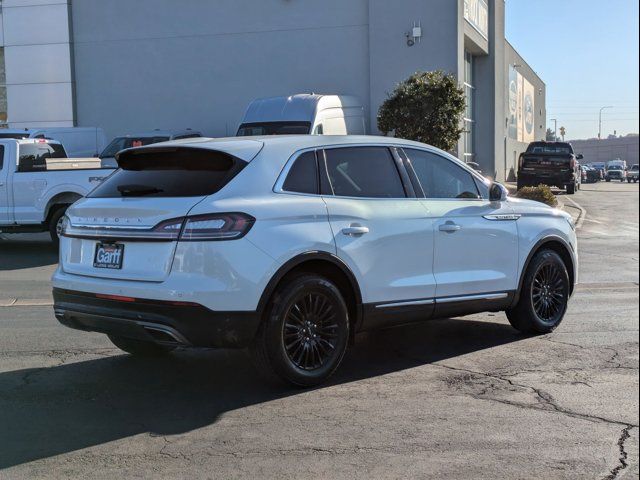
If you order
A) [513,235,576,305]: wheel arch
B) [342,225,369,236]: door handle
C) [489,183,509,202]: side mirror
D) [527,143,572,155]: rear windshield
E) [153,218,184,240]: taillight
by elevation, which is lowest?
[513,235,576,305]: wheel arch

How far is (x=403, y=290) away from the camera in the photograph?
6.13 meters

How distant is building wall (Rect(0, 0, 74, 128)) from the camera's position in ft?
103

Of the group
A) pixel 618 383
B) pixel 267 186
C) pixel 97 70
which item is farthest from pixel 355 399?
pixel 97 70

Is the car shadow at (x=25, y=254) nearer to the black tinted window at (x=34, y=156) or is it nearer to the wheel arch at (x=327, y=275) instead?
the black tinted window at (x=34, y=156)

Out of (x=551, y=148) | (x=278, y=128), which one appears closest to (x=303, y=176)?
(x=278, y=128)

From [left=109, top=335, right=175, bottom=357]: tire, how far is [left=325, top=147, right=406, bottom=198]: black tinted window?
2.05 meters

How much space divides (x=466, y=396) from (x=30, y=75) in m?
30.4

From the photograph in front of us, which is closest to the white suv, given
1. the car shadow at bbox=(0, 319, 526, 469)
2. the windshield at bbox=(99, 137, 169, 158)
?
the car shadow at bbox=(0, 319, 526, 469)

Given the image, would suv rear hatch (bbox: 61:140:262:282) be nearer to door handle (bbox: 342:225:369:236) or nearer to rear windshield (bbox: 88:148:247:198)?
rear windshield (bbox: 88:148:247:198)

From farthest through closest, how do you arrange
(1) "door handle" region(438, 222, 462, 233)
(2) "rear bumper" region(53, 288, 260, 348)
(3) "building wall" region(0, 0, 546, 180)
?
(3) "building wall" region(0, 0, 546, 180)
(1) "door handle" region(438, 222, 462, 233)
(2) "rear bumper" region(53, 288, 260, 348)

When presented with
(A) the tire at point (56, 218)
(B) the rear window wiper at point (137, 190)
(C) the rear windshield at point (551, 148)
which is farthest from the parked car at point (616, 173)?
(B) the rear window wiper at point (137, 190)

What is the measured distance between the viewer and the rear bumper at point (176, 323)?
5102 millimetres

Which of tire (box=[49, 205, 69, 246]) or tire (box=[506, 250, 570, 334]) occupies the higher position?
tire (box=[49, 205, 69, 246])

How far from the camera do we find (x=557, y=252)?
7656mm
